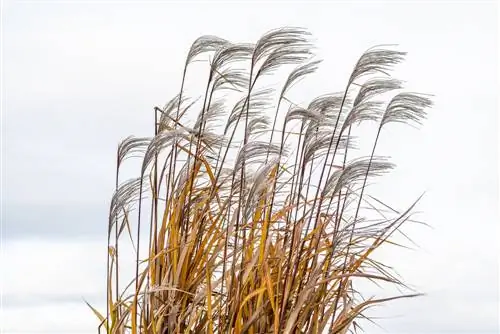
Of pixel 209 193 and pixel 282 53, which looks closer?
pixel 282 53

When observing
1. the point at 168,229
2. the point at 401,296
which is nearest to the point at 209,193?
the point at 168,229

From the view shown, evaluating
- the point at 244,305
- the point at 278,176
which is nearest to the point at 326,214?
the point at 278,176

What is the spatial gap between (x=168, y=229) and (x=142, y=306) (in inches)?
12.2

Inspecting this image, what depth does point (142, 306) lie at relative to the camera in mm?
3629

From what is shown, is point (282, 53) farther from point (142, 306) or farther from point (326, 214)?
point (142, 306)

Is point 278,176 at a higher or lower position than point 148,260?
higher

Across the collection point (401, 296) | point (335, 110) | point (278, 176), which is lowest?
point (401, 296)

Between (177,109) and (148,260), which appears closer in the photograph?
(148,260)

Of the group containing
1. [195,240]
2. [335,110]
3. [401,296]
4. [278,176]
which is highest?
[335,110]

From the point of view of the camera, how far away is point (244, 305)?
351 cm

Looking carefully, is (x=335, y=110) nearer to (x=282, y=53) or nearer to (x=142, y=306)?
(x=282, y=53)

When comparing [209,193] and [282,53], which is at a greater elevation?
[282,53]

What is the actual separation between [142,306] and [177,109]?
792 mm

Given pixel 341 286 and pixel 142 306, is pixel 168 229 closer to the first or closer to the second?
pixel 142 306
